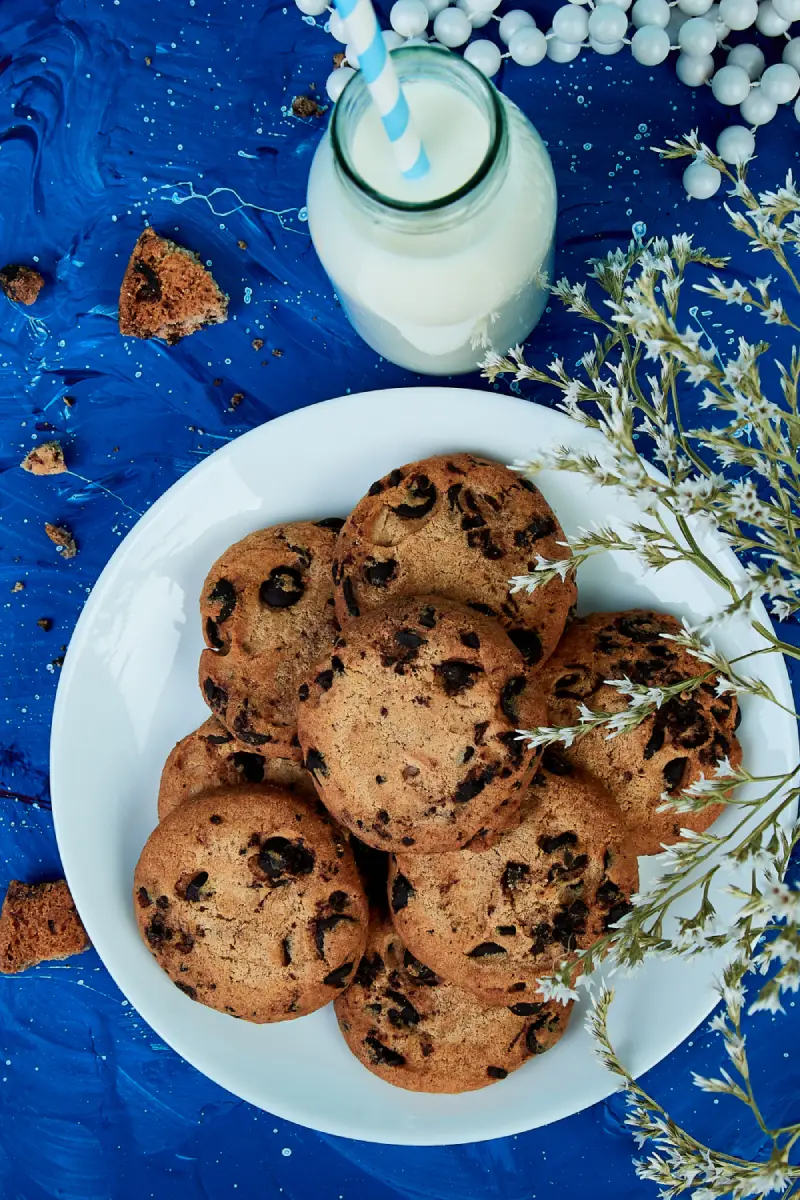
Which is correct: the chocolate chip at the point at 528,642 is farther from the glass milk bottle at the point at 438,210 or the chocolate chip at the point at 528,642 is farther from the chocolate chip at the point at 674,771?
the glass milk bottle at the point at 438,210

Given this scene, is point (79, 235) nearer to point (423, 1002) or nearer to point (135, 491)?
point (135, 491)

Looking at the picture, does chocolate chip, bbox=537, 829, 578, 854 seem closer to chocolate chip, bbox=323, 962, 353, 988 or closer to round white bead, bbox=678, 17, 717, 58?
chocolate chip, bbox=323, 962, 353, 988

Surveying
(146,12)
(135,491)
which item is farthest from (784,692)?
(146,12)

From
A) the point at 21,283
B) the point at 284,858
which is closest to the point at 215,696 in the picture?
the point at 284,858

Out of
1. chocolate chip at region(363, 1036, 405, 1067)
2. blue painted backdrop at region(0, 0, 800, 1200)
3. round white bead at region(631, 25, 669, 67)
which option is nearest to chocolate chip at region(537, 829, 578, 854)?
chocolate chip at region(363, 1036, 405, 1067)

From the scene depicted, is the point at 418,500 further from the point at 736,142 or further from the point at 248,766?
the point at 736,142
